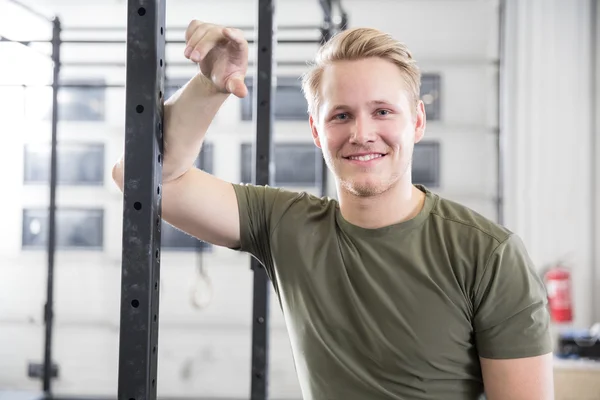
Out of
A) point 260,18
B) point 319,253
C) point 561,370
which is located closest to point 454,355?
point 319,253

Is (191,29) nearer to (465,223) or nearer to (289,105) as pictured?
(465,223)

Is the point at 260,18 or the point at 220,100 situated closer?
the point at 220,100

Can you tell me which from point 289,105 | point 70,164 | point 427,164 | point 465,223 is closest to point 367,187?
point 465,223

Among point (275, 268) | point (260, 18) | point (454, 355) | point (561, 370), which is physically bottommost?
point (561, 370)

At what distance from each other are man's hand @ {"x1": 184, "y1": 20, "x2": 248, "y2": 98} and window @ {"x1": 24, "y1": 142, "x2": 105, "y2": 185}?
4.20 m

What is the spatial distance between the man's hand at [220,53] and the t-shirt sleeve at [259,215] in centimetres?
38

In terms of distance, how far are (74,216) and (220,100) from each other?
14.1ft

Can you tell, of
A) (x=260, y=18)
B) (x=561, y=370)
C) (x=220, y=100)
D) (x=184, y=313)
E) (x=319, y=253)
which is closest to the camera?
(x=220, y=100)

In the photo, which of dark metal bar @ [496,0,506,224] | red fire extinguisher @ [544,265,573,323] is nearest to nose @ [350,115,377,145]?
dark metal bar @ [496,0,506,224]

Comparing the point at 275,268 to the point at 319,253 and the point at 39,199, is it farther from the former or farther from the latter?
the point at 39,199

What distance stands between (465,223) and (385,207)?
17 cm

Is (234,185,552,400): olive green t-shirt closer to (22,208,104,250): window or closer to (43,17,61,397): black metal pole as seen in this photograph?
(43,17,61,397): black metal pole

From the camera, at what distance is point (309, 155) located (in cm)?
508

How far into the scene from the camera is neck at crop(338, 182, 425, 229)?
1.39 meters
